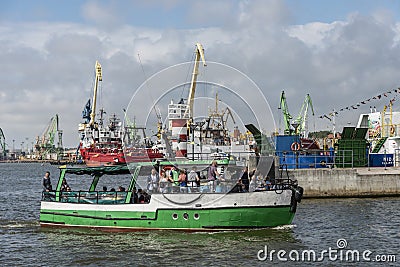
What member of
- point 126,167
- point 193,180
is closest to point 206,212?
point 193,180

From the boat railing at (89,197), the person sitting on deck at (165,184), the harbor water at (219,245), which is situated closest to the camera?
the harbor water at (219,245)

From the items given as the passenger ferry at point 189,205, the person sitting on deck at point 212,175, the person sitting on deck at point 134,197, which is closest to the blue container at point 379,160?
the passenger ferry at point 189,205

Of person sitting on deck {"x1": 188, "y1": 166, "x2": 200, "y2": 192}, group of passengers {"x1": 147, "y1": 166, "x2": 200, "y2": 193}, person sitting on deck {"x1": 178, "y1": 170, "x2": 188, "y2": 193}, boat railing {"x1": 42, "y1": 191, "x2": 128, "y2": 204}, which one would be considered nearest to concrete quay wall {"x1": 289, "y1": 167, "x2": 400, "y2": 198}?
person sitting on deck {"x1": 188, "y1": 166, "x2": 200, "y2": 192}

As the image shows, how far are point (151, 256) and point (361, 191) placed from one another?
24.2 metres

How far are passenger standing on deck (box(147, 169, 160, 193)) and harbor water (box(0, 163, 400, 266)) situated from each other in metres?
2.18

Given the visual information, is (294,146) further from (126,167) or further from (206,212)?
(206,212)

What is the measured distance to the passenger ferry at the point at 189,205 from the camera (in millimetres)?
26734

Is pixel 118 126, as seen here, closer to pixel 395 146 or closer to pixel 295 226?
pixel 395 146

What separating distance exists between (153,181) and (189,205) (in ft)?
7.50

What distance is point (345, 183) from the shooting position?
140 feet

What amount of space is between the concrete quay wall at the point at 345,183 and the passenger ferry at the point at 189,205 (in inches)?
595

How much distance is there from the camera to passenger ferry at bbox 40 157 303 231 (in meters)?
26.7

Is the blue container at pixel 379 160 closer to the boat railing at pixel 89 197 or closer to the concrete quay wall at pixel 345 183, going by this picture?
the concrete quay wall at pixel 345 183

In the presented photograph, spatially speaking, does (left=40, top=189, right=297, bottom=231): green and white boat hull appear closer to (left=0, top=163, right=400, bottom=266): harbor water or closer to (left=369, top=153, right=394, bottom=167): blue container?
(left=0, top=163, right=400, bottom=266): harbor water
